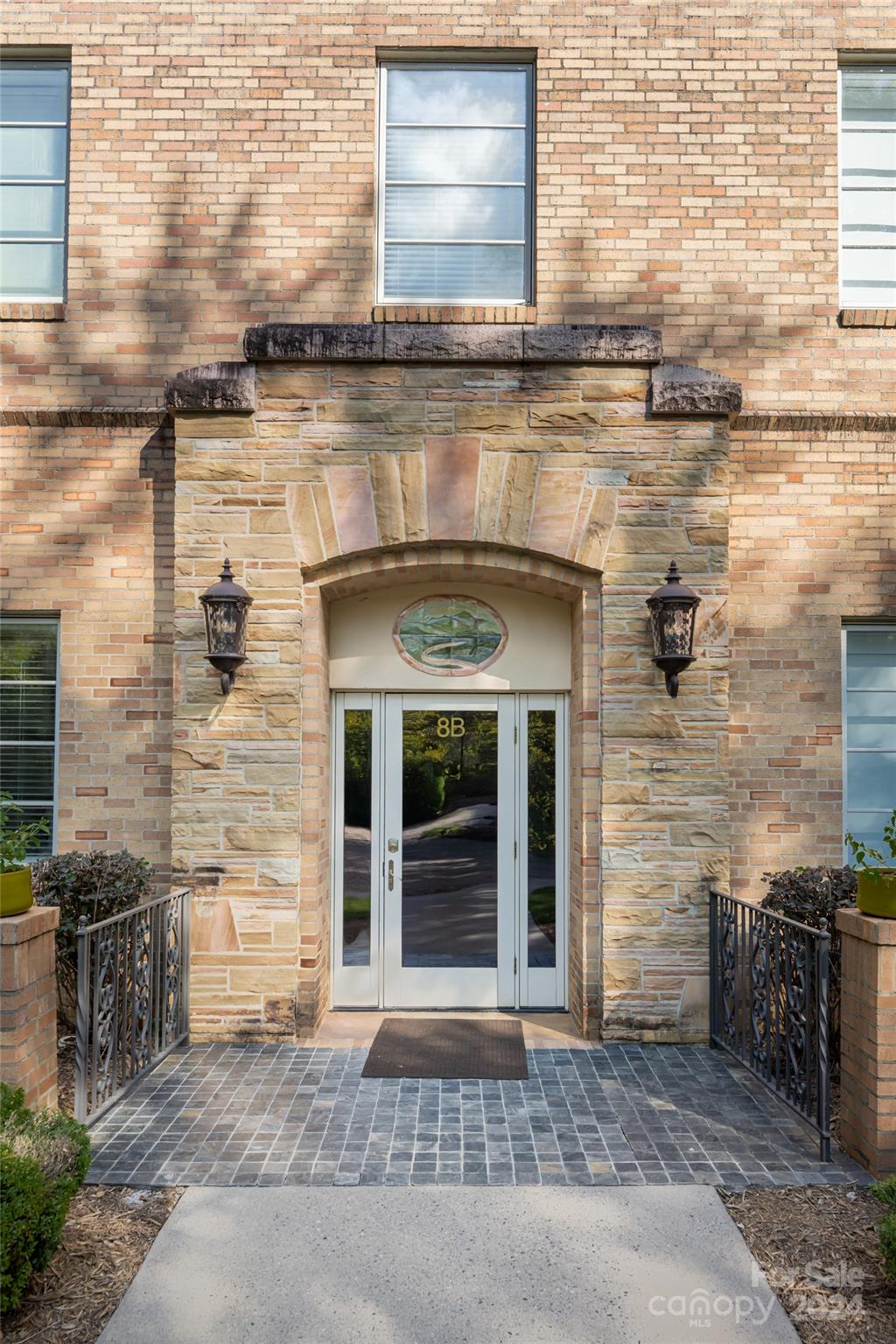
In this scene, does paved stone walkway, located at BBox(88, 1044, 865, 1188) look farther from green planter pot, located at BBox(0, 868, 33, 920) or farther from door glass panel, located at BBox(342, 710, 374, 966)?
green planter pot, located at BBox(0, 868, 33, 920)

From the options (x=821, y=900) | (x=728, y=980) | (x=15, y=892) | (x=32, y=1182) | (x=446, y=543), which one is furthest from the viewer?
(x=446, y=543)

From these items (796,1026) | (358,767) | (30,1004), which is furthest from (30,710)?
(796,1026)

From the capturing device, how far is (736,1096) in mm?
4832

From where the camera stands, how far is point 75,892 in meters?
5.55

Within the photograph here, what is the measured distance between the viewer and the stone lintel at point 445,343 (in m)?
5.83

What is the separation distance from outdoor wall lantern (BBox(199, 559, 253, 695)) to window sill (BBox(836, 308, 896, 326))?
4578 mm

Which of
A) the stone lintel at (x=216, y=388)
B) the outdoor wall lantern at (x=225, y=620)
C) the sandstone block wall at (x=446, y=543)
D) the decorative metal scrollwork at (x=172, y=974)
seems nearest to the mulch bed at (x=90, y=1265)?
the decorative metal scrollwork at (x=172, y=974)

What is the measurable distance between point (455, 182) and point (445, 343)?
5.38 feet

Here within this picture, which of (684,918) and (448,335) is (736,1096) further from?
(448,335)

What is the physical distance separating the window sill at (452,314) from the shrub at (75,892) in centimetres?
409

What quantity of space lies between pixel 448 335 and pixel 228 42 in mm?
2797

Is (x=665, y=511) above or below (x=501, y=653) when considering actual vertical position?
above

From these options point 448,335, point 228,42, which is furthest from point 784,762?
point 228,42

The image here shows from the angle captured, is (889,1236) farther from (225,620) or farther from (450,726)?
(225,620)
